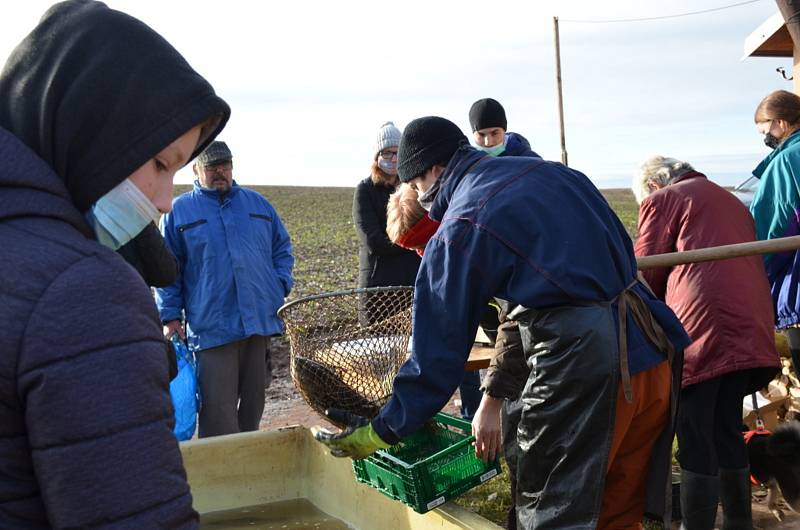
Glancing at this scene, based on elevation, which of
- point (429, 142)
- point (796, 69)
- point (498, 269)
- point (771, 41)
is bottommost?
point (498, 269)

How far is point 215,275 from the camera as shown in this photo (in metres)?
5.02

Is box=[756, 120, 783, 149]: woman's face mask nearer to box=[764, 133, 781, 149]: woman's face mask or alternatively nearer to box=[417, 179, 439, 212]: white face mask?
box=[764, 133, 781, 149]: woman's face mask

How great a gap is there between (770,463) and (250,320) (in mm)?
2982

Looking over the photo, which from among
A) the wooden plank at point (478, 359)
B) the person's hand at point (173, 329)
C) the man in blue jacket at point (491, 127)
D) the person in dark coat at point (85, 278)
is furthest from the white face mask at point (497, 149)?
the person in dark coat at point (85, 278)

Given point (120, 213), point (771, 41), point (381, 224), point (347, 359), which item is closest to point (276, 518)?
point (347, 359)

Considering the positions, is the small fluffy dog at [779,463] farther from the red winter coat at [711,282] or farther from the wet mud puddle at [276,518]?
the wet mud puddle at [276,518]

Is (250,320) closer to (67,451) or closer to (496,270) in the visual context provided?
(496,270)

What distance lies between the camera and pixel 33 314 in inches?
43.1

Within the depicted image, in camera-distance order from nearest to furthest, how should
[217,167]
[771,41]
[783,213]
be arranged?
[783,213], [217,167], [771,41]

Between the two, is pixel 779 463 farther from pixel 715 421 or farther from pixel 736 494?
pixel 715 421

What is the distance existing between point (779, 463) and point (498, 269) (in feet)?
8.45

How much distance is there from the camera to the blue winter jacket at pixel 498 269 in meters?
2.57

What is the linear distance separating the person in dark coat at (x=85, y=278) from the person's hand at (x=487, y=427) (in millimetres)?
1984

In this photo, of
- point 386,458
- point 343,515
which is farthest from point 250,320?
point 386,458
